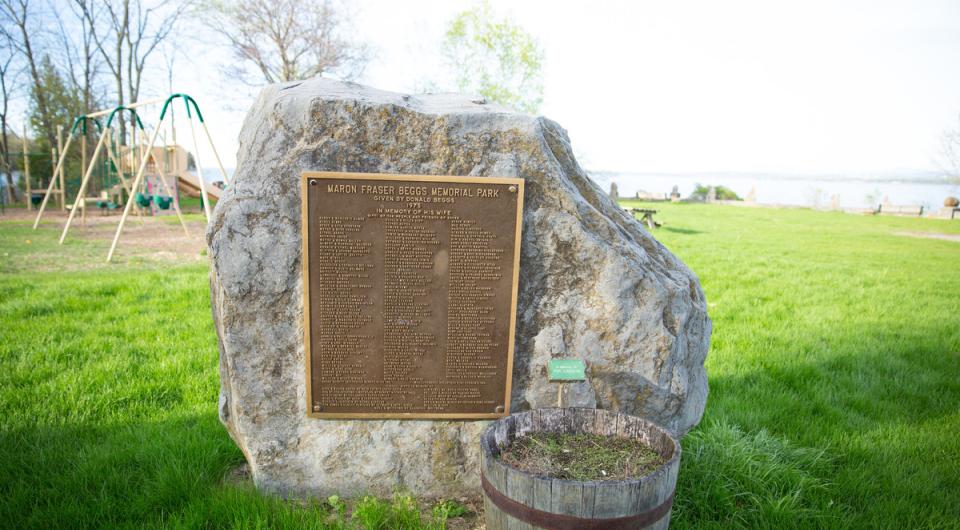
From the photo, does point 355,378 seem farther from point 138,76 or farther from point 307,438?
point 138,76

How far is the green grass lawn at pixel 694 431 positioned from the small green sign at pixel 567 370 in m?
1.02

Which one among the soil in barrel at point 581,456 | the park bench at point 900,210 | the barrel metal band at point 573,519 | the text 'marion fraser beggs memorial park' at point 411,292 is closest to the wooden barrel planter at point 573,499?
the barrel metal band at point 573,519

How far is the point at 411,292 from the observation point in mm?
3209

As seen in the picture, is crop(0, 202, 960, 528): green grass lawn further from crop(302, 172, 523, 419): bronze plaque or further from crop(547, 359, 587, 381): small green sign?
crop(547, 359, 587, 381): small green sign

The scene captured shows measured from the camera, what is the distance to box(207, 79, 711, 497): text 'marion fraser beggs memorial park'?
10.0 ft

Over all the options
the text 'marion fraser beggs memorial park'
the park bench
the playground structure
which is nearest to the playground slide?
the playground structure

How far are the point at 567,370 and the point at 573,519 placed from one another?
977 millimetres

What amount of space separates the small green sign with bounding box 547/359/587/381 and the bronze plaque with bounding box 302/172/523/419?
0.29m

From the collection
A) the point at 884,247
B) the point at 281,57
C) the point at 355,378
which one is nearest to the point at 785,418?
the point at 355,378

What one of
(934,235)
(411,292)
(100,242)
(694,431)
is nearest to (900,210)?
(934,235)

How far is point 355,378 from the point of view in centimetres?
327

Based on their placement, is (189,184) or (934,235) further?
(189,184)

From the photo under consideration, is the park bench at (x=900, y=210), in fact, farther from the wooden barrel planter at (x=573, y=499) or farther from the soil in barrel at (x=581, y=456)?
the wooden barrel planter at (x=573, y=499)

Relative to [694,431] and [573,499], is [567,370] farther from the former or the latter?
[694,431]
